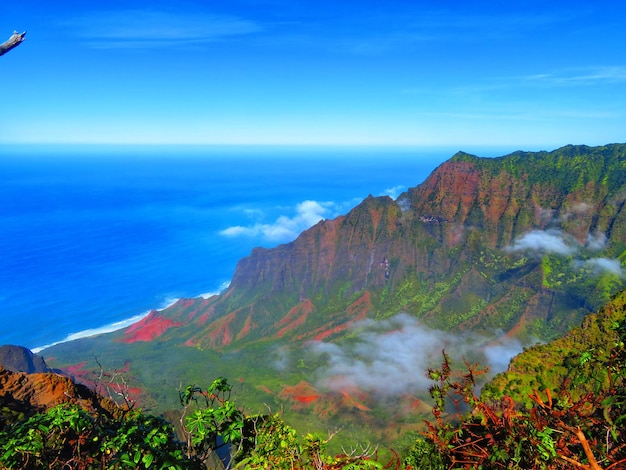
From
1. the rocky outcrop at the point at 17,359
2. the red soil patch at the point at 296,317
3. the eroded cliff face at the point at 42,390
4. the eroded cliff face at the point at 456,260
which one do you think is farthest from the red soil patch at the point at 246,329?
the eroded cliff face at the point at 42,390

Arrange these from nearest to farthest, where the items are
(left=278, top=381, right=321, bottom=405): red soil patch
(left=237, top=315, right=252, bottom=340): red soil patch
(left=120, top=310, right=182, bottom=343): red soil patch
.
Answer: (left=278, top=381, right=321, bottom=405): red soil patch < (left=237, top=315, right=252, bottom=340): red soil patch < (left=120, top=310, right=182, bottom=343): red soil patch

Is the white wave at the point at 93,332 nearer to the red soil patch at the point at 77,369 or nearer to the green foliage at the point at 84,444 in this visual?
the red soil patch at the point at 77,369

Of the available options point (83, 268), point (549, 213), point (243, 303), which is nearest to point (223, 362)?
point (243, 303)

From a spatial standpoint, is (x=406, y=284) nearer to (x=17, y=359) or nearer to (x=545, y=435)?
(x=17, y=359)

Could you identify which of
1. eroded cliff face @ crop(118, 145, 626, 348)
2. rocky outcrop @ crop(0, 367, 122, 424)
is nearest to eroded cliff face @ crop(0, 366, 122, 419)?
rocky outcrop @ crop(0, 367, 122, 424)

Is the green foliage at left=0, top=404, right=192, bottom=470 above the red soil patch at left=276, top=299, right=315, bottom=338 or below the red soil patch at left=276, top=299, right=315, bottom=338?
above

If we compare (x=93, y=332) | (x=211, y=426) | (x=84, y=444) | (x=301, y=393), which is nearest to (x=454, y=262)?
(x=301, y=393)

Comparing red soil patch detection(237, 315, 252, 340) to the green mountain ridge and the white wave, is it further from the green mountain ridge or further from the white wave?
the white wave
